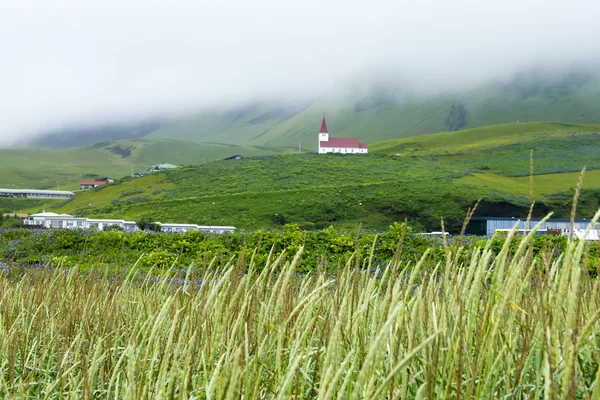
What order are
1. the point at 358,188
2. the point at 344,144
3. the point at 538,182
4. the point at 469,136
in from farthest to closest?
the point at 469,136 < the point at 344,144 < the point at 538,182 < the point at 358,188

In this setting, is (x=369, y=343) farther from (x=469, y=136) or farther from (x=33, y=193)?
(x=469, y=136)

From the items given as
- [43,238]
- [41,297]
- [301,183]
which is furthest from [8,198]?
[41,297]

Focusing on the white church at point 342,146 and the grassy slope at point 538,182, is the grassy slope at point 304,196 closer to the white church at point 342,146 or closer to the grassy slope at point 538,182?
the grassy slope at point 538,182

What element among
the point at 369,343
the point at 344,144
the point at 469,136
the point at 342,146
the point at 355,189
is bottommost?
the point at 355,189

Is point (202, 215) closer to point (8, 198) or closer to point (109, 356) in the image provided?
point (109, 356)

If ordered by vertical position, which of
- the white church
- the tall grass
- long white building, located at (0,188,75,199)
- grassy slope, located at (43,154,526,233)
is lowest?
long white building, located at (0,188,75,199)

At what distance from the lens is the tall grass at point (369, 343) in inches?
62.1

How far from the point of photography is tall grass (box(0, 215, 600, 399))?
1578mm

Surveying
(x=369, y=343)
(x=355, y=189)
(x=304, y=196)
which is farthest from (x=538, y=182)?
(x=369, y=343)

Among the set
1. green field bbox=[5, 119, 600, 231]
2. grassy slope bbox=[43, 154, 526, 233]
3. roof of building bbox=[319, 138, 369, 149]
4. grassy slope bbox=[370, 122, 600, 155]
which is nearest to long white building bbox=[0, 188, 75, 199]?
green field bbox=[5, 119, 600, 231]

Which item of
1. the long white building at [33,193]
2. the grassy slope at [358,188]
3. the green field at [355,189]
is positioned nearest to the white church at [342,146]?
the green field at [355,189]

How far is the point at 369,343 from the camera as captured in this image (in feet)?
8.59

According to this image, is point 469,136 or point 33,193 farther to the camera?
point 469,136

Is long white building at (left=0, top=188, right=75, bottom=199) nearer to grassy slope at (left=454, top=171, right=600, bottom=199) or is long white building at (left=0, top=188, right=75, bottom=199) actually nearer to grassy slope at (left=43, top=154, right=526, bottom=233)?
grassy slope at (left=43, top=154, right=526, bottom=233)
